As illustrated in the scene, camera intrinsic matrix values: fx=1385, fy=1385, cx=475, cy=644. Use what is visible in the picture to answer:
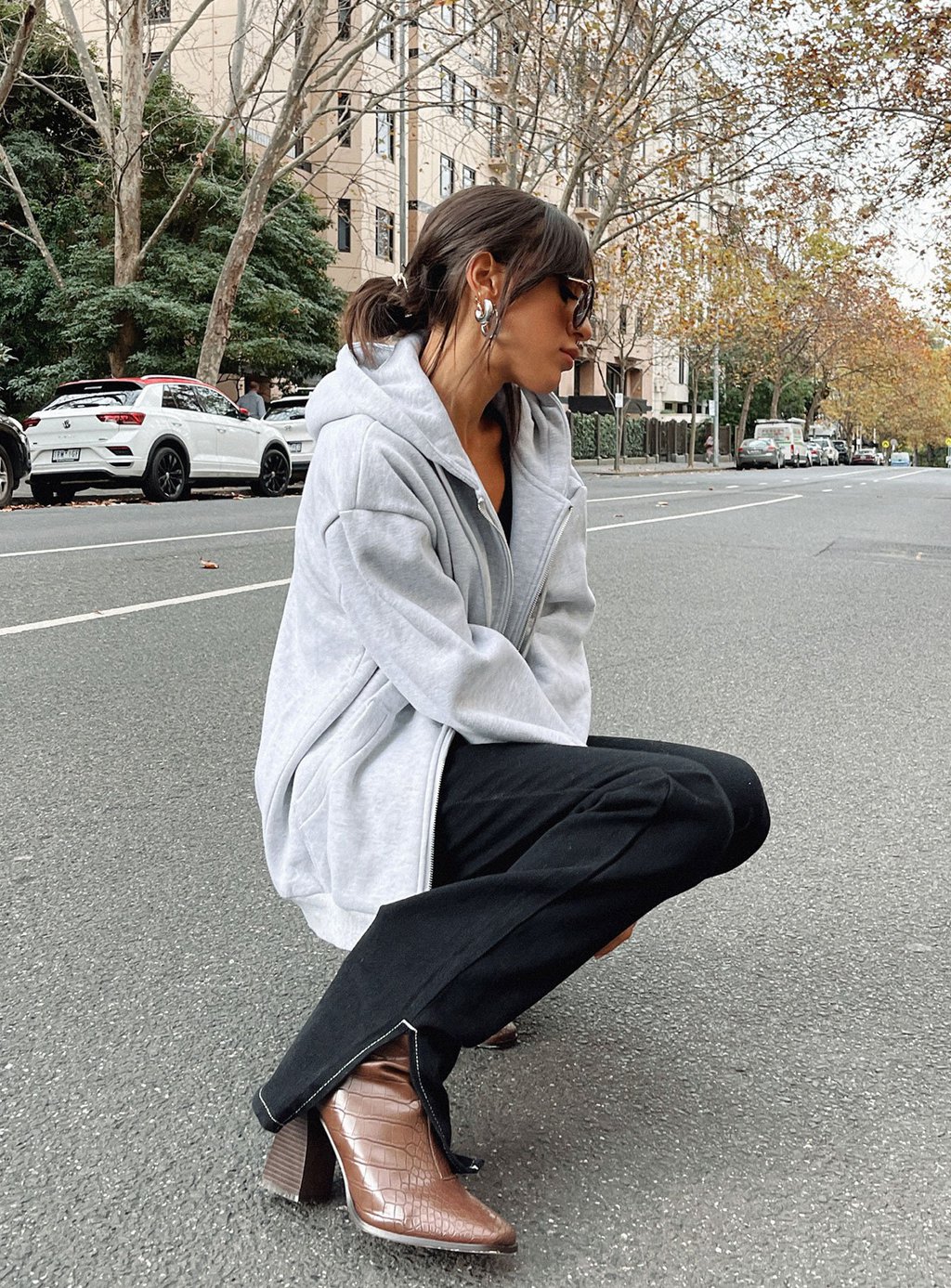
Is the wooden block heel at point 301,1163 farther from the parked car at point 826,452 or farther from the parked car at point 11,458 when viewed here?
the parked car at point 826,452

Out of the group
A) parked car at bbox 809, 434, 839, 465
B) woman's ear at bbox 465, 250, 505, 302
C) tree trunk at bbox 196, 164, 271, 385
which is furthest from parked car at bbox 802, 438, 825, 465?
woman's ear at bbox 465, 250, 505, 302

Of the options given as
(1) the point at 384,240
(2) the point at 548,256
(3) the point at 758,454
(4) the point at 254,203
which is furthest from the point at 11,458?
(3) the point at 758,454

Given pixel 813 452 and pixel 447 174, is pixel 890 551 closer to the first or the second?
pixel 447 174

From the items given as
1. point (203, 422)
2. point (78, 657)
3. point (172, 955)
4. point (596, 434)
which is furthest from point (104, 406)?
point (596, 434)

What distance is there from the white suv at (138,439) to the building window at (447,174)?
2968cm

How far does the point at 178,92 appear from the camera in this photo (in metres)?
31.4

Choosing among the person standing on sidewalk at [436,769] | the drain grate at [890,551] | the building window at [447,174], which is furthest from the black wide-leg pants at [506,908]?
the building window at [447,174]

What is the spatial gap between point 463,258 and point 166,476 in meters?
16.6

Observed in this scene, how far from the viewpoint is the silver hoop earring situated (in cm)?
219

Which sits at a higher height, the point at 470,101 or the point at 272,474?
the point at 470,101

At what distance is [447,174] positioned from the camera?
47.4 metres

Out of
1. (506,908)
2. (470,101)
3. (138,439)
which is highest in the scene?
(470,101)

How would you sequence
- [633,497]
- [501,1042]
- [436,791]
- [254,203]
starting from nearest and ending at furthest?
[436,791], [501,1042], [254,203], [633,497]

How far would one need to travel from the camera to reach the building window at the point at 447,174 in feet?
153
